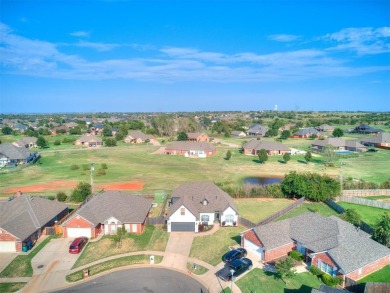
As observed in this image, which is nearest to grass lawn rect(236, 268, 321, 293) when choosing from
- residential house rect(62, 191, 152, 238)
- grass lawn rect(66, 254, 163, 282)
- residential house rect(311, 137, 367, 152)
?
grass lawn rect(66, 254, 163, 282)

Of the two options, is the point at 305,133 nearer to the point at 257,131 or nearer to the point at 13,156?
the point at 257,131

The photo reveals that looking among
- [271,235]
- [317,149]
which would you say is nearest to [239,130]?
[317,149]

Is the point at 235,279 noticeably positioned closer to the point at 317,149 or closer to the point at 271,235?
the point at 271,235

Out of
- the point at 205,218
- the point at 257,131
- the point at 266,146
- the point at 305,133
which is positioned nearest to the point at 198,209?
the point at 205,218

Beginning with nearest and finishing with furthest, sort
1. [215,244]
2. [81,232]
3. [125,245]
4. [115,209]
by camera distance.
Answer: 1. [125,245]
2. [215,244]
3. [81,232]
4. [115,209]

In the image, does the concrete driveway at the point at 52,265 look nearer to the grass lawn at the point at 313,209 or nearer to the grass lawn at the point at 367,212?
the grass lawn at the point at 313,209

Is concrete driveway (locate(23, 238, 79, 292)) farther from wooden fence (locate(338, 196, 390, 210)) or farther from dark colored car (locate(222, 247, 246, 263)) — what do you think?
wooden fence (locate(338, 196, 390, 210))

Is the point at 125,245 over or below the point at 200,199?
below
